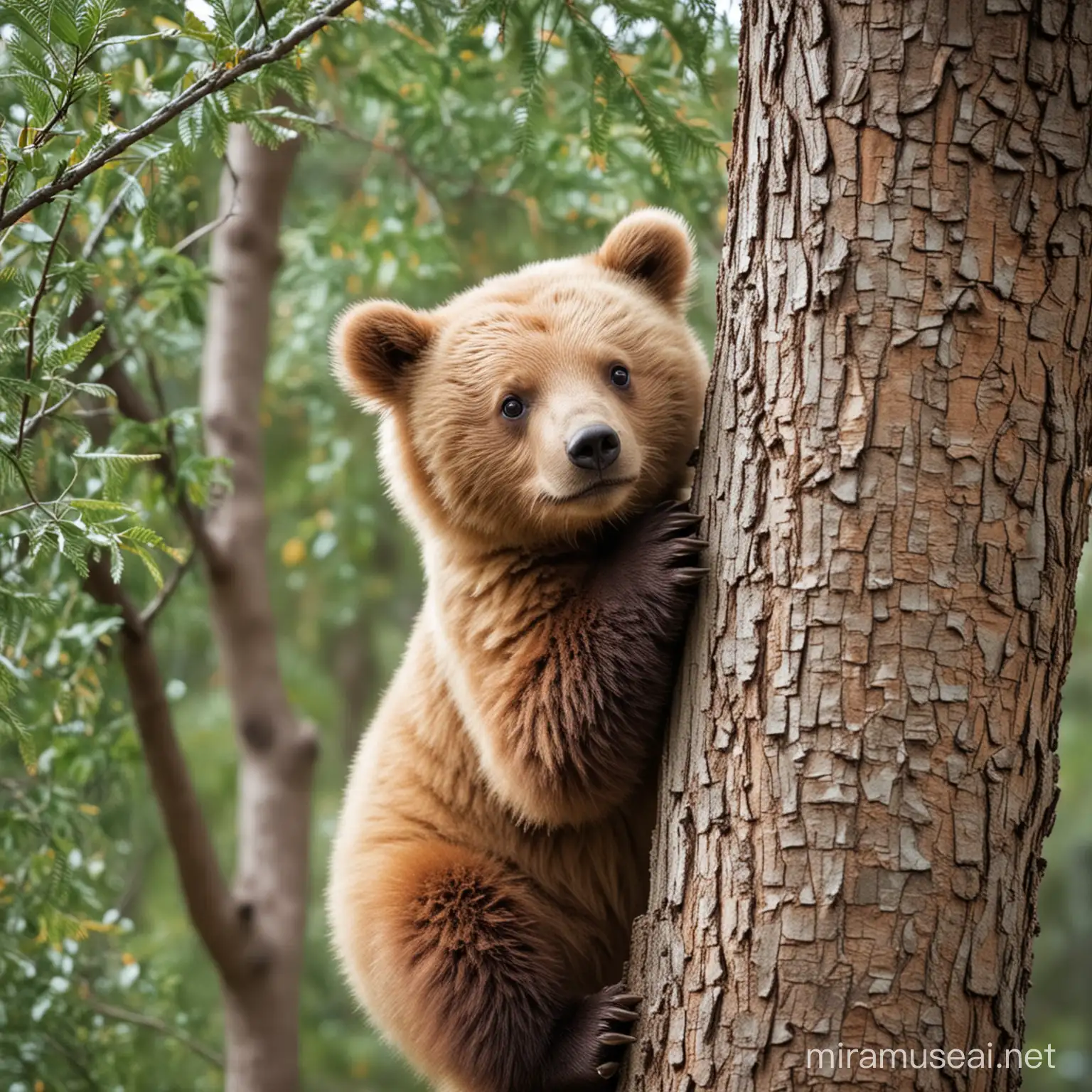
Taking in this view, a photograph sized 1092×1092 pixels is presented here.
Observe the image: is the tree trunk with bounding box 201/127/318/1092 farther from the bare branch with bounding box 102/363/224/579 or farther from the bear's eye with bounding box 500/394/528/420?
the bear's eye with bounding box 500/394/528/420

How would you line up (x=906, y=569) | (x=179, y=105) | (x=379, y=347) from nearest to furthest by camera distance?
(x=906, y=569) < (x=179, y=105) < (x=379, y=347)

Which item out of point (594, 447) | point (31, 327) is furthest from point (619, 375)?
point (31, 327)

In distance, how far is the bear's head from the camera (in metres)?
3.56

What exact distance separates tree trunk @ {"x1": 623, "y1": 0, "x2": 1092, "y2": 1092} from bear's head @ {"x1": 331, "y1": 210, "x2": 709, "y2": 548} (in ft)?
3.26

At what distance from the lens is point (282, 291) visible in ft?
23.6

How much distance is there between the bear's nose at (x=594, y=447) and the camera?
338 centimetres

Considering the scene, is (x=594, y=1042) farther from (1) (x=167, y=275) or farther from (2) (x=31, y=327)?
(1) (x=167, y=275)

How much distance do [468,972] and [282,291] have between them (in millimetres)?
4839

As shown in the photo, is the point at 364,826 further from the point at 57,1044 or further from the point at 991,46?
the point at 991,46

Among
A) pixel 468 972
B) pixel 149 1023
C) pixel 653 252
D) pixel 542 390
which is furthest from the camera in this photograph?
pixel 149 1023

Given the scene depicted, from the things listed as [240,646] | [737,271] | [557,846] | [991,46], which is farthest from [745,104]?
[240,646]

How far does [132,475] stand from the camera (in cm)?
501

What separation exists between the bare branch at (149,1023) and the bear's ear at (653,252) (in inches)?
146

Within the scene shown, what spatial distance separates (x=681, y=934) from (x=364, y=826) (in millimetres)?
1728
